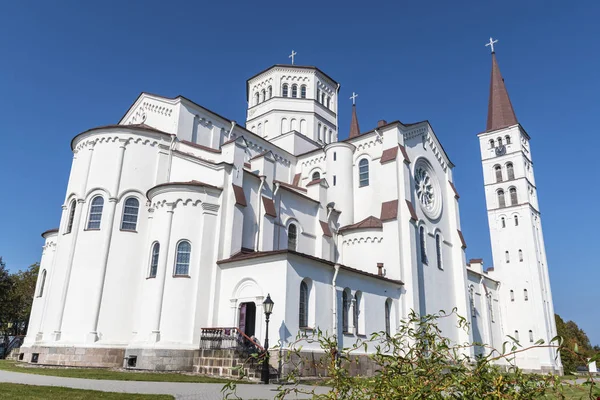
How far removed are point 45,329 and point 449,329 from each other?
24235 mm

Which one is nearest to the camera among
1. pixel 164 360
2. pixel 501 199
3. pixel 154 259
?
pixel 164 360

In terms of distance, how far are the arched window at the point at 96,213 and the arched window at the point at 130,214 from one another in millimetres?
1245

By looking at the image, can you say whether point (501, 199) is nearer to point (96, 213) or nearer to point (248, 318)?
point (248, 318)

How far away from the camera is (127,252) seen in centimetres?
2314

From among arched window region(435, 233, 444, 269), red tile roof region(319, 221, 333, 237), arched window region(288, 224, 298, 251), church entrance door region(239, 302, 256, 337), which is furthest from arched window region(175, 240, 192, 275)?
arched window region(435, 233, 444, 269)

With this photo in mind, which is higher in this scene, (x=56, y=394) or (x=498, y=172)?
(x=498, y=172)

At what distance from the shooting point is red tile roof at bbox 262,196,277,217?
24.6 m

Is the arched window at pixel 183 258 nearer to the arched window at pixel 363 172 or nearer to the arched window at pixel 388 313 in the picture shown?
the arched window at pixel 388 313

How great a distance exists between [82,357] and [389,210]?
61.0 feet

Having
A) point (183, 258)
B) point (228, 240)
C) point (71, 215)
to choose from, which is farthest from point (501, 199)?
point (71, 215)

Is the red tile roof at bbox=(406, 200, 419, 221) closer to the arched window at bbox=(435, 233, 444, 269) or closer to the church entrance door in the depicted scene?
the arched window at bbox=(435, 233, 444, 269)

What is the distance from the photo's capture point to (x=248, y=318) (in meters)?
21.4

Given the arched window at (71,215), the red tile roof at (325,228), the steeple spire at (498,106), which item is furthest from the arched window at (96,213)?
the steeple spire at (498,106)

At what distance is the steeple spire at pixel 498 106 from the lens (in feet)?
173
